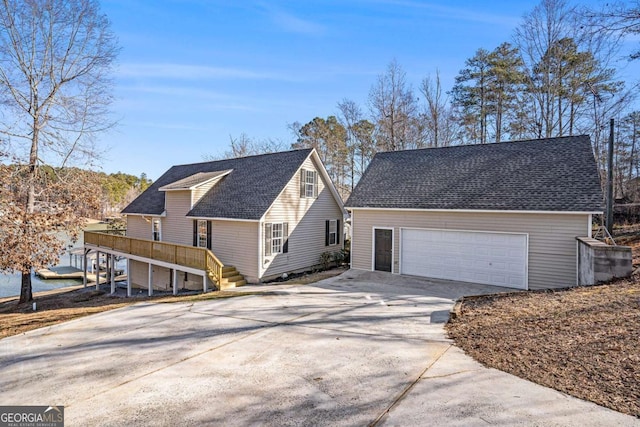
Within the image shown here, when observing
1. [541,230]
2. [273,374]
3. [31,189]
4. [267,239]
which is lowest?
[273,374]

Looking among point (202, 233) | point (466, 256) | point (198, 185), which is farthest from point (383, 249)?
point (198, 185)

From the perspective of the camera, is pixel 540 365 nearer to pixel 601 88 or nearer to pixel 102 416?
pixel 102 416

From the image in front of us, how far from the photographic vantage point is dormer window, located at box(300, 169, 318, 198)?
1727cm

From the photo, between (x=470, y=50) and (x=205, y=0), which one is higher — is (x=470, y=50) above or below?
above

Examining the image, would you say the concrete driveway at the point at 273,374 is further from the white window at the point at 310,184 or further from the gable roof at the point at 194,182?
the gable roof at the point at 194,182

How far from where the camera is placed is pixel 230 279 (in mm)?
14836

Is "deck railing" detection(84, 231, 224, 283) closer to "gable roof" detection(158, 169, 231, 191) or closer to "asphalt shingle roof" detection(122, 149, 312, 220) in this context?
"asphalt shingle roof" detection(122, 149, 312, 220)

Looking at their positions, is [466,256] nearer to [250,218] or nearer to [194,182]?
[250,218]

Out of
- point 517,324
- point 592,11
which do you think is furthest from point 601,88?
point 517,324

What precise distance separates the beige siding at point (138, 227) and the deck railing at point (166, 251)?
4.55 feet

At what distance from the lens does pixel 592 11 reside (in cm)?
954

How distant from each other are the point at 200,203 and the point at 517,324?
1490cm

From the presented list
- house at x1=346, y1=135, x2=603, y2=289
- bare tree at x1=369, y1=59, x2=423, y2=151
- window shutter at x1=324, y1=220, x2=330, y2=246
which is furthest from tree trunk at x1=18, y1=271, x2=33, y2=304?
bare tree at x1=369, y1=59, x2=423, y2=151

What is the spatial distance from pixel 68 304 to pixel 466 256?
18407mm
